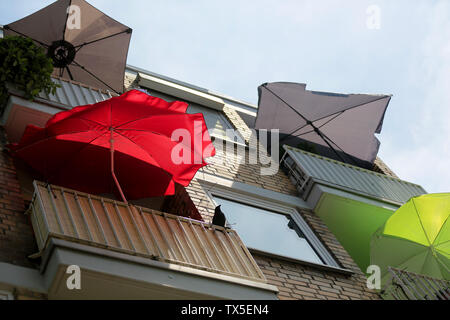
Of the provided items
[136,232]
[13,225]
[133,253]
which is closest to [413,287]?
[136,232]

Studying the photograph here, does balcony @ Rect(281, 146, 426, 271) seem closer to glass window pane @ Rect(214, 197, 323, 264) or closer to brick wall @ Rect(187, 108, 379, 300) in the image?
brick wall @ Rect(187, 108, 379, 300)

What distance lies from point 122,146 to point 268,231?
318cm

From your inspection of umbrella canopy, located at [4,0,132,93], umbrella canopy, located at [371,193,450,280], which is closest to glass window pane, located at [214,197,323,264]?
umbrella canopy, located at [371,193,450,280]

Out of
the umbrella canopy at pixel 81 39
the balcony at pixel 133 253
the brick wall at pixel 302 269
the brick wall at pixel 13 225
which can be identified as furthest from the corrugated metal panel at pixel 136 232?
the umbrella canopy at pixel 81 39

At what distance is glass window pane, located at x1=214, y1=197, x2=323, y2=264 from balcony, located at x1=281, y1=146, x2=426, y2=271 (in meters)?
0.96

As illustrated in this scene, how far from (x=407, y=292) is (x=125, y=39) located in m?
9.02

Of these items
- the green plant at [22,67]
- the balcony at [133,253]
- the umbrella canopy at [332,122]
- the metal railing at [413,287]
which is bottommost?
the balcony at [133,253]

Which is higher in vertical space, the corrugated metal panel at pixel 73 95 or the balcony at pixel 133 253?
the corrugated metal panel at pixel 73 95

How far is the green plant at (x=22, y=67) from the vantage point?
9.23m

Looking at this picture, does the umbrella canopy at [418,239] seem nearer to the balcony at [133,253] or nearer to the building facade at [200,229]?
the building facade at [200,229]

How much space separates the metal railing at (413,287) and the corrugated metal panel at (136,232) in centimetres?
272

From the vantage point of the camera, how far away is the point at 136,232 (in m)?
6.73
